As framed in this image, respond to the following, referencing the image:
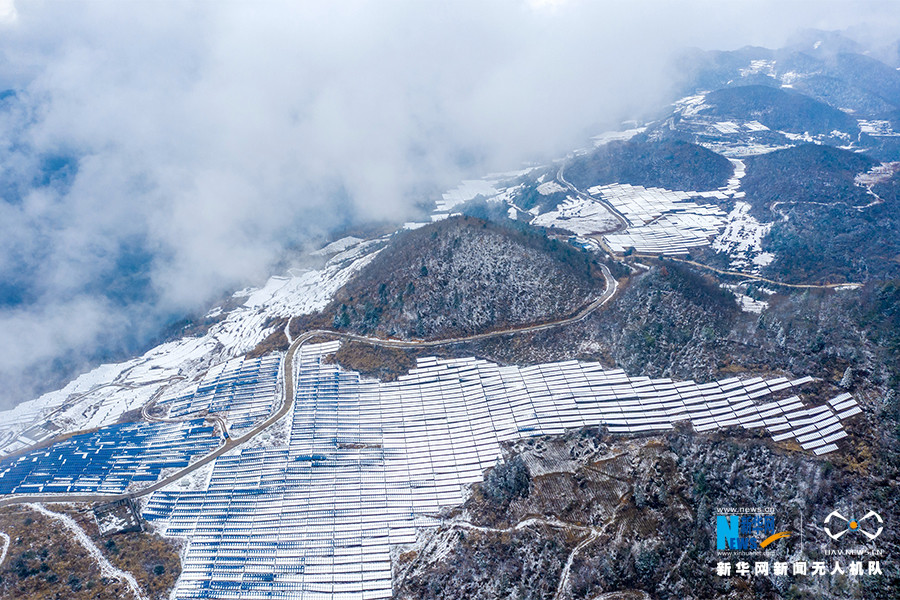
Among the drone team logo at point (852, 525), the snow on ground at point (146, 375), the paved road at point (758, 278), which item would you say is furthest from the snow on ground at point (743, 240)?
the snow on ground at point (146, 375)

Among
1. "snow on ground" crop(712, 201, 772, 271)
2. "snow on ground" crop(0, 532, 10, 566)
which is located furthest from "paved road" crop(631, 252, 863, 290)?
"snow on ground" crop(0, 532, 10, 566)

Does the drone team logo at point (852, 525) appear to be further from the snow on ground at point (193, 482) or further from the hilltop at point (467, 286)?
the snow on ground at point (193, 482)

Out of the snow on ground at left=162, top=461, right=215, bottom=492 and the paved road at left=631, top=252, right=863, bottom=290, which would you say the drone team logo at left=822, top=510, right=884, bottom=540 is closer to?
the paved road at left=631, top=252, right=863, bottom=290

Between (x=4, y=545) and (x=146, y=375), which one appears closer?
(x=4, y=545)

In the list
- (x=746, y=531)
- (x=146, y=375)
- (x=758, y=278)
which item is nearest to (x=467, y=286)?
(x=746, y=531)

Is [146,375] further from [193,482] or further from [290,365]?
[193,482]

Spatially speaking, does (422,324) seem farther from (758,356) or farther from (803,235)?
(803,235)

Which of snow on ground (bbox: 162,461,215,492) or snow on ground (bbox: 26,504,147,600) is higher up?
snow on ground (bbox: 162,461,215,492)
